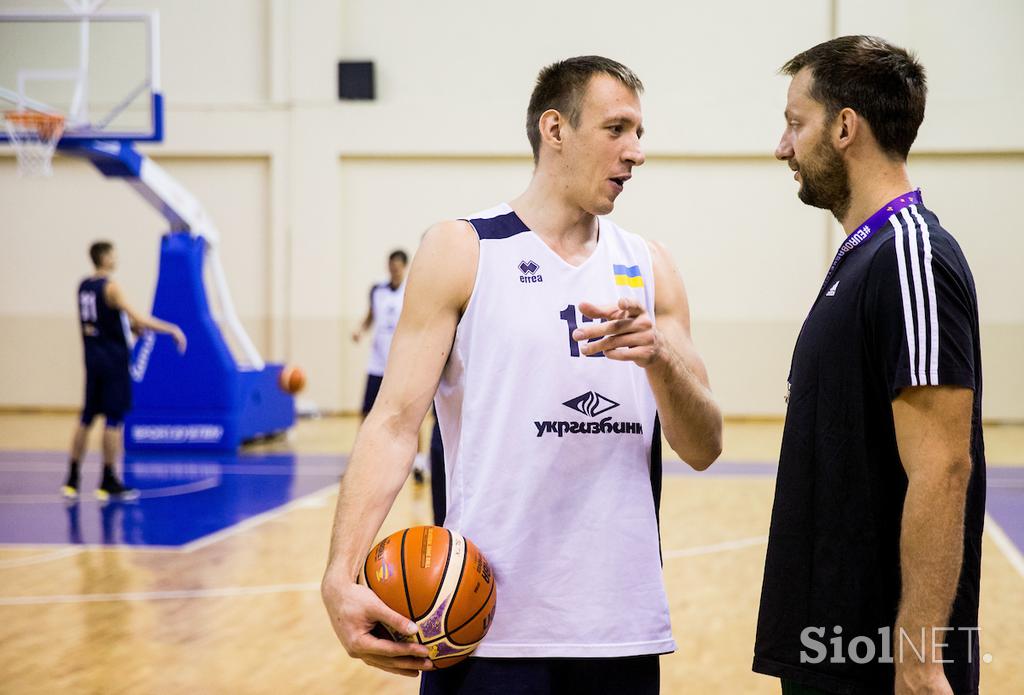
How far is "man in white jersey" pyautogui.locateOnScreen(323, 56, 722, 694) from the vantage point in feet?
7.55

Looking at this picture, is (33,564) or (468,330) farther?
(33,564)

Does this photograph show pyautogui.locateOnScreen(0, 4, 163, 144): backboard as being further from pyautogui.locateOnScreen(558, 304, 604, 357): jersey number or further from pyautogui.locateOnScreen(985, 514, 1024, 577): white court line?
pyautogui.locateOnScreen(558, 304, 604, 357): jersey number

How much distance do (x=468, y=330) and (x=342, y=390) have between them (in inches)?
527

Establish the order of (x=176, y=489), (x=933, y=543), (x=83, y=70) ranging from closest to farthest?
(x=933, y=543) → (x=176, y=489) → (x=83, y=70)

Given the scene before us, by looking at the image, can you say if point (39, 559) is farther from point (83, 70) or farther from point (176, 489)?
point (83, 70)

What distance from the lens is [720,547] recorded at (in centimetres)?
704

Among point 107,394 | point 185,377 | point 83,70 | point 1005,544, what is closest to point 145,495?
point 107,394

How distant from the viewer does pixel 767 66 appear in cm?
1476

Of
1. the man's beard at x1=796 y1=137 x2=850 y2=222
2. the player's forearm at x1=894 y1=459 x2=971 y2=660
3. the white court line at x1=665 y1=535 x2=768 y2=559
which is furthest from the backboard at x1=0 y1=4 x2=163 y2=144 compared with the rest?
Answer: the player's forearm at x1=894 y1=459 x2=971 y2=660

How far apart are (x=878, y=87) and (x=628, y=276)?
25.7 inches

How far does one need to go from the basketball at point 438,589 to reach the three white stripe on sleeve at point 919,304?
916 millimetres

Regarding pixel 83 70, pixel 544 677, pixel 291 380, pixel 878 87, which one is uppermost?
pixel 83 70

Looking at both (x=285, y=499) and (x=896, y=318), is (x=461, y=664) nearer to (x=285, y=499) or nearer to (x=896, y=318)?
(x=896, y=318)

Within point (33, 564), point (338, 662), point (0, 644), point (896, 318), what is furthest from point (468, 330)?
point (33, 564)
